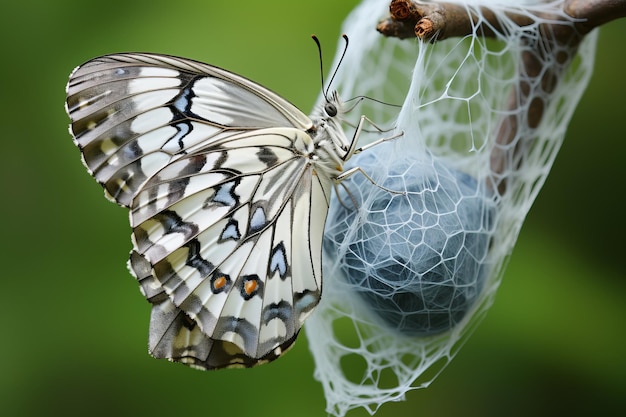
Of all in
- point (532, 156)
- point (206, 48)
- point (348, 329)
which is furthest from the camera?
point (206, 48)

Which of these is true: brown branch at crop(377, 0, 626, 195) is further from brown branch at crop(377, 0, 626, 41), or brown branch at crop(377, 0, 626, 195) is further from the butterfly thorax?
the butterfly thorax

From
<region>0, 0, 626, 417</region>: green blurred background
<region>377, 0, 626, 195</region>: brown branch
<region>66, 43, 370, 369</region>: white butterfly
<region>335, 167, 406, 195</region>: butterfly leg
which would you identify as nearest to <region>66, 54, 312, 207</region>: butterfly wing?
<region>66, 43, 370, 369</region>: white butterfly

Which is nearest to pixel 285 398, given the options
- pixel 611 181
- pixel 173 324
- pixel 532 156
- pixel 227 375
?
pixel 227 375

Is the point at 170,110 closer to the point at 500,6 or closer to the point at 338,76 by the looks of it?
the point at 338,76

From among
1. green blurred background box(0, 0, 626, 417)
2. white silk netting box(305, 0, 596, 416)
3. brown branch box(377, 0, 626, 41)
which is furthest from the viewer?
green blurred background box(0, 0, 626, 417)

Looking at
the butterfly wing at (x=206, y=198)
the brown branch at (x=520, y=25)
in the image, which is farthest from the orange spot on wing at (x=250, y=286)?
the brown branch at (x=520, y=25)

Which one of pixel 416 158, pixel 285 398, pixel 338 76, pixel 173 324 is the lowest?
pixel 285 398

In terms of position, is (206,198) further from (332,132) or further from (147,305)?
(147,305)
